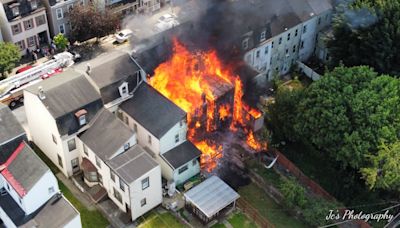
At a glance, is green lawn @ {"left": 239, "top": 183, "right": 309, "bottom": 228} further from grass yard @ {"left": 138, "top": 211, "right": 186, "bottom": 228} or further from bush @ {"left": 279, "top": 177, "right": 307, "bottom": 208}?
grass yard @ {"left": 138, "top": 211, "right": 186, "bottom": 228}

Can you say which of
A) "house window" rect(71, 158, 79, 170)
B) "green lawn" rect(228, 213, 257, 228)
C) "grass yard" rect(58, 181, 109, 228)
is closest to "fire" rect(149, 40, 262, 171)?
"green lawn" rect(228, 213, 257, 228)

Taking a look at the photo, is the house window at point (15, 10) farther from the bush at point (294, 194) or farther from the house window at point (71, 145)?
the bush at point (294, 194)

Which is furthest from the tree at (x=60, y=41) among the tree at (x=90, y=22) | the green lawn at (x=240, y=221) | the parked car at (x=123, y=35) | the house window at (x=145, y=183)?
the green lawn at (x=240, y=221)

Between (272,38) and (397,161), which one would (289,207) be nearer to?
(397,161)

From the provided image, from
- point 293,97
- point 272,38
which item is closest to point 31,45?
point 272,38

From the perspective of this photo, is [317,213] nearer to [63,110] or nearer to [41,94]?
[63,110]

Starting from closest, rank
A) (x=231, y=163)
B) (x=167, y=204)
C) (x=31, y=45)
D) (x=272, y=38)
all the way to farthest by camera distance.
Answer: (x=167, y=204)
(x=231, y=163)
(x=272, y=38)
(x=31, y=45)

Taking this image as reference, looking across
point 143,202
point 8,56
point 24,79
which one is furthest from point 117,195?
point 8,56
